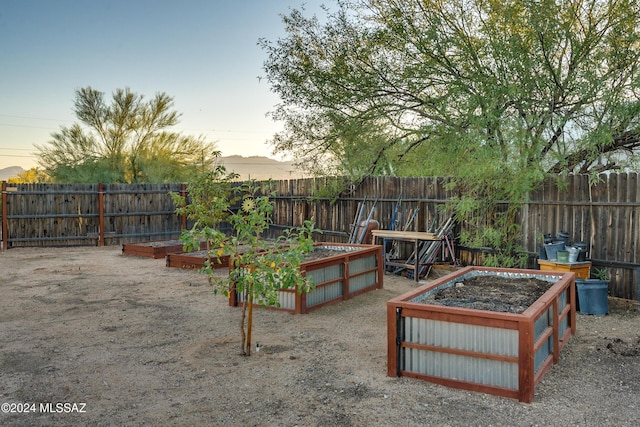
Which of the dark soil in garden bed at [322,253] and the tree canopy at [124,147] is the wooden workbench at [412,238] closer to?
the dark soil in garden bed at [322,253]

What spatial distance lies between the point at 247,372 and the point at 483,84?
19.5 ft

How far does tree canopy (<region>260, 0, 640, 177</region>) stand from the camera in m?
7.44

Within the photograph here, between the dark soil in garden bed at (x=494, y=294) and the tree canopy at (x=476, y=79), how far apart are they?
2.42 metres

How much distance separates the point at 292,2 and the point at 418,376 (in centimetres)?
846

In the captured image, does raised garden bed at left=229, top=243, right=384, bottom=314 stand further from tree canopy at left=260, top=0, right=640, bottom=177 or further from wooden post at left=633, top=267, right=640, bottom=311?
wooden post at left=633, top=267, right=640, bottom=311

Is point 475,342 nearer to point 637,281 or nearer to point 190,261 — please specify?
point 637,281

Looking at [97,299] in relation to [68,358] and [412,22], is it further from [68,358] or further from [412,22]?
[412,22]

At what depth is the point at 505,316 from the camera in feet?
12.5

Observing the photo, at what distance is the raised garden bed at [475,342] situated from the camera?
3766mm

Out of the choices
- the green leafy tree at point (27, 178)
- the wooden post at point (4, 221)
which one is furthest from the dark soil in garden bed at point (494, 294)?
the green leafy tree at point (27, 178)

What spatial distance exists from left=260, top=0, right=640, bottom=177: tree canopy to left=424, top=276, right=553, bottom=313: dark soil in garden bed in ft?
7.94

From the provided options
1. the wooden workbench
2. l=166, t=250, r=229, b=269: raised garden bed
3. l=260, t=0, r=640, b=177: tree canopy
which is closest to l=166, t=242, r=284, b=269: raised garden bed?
l=166, t=250, r=229, b=269: raised garden bed

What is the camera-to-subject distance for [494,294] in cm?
505

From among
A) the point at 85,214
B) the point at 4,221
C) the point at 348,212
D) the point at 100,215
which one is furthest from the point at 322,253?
the point at 4,221
